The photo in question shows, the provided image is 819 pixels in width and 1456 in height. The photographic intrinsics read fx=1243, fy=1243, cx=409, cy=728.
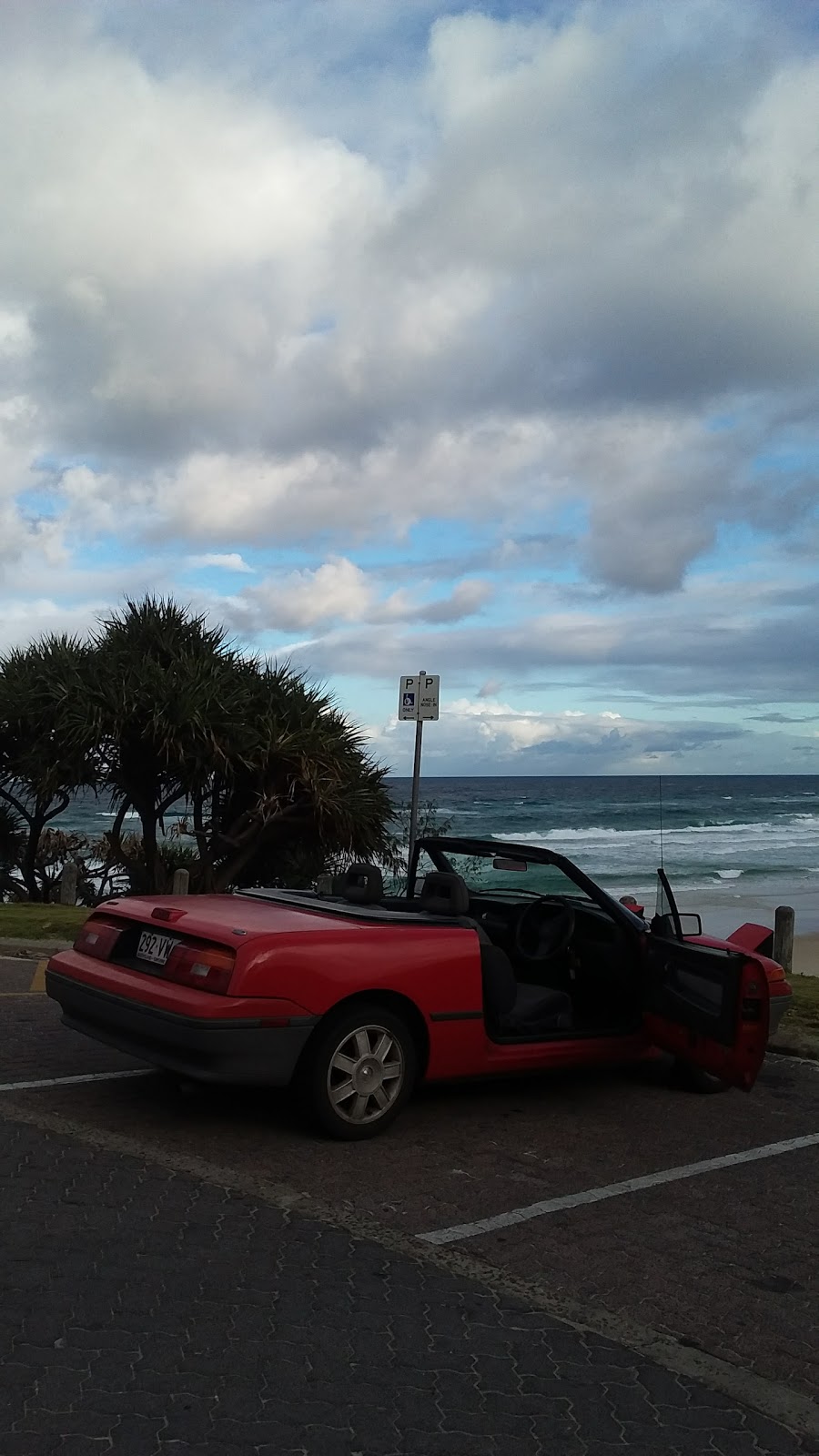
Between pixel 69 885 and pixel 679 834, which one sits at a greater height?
pixel 679 834

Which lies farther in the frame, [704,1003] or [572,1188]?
[704,1003]

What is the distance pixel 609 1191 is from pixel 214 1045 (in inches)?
68.0

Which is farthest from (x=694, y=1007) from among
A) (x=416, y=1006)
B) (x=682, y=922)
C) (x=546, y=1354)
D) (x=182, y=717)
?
(x=182, y=717)

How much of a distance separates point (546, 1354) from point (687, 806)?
250 ft

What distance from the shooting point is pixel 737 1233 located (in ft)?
15.3

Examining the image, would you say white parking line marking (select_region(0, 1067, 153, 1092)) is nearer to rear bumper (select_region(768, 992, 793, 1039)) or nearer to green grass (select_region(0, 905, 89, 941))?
rear bumper (select_region(768, 992, 793, 1039))

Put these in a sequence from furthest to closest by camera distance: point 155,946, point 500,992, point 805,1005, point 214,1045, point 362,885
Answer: point 805,1005 → point 362,885 → point 500,992 → point 155,946 → point 214,1045

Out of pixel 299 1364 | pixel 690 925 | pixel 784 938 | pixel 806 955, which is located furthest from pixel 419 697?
pixel 806 955

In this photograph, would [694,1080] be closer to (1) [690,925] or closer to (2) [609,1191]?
(1) [690,925]

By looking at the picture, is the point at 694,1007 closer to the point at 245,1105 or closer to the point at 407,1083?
the point at 407,1083

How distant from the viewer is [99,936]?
6223 mm

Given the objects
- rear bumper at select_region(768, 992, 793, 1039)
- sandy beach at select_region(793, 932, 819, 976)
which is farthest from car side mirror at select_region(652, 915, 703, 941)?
sandy beach at select_region(793, 932, 819, 976)

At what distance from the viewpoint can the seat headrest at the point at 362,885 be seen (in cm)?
643

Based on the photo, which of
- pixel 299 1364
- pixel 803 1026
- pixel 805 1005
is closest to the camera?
pixel 299 1364
